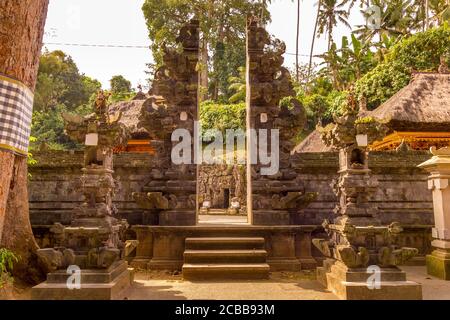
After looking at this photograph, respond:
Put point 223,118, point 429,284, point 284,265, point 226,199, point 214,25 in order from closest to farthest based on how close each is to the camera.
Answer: point 429,284 < point 284,265 < point 226,199 < point 223,118 < point 214,25

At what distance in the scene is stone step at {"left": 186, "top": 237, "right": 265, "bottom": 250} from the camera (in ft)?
26.0

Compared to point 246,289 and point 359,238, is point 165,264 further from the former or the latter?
point 359,238

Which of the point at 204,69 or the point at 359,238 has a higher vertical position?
the point at 204,69

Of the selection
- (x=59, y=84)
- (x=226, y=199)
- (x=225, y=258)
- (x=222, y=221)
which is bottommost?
(x=225, y=258)

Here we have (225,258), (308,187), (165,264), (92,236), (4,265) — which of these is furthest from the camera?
(308,187)

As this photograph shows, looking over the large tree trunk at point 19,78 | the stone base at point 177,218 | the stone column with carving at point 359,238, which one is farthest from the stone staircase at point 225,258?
the large tree trunk at point 19,78

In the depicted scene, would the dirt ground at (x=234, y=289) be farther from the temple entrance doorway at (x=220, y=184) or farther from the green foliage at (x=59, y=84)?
the green foliage at (x=59, y=84)

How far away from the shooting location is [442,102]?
16.0m

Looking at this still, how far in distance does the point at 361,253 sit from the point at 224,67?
1277 inches

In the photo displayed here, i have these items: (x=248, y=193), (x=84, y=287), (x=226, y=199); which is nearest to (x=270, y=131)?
(x=248, y=193)

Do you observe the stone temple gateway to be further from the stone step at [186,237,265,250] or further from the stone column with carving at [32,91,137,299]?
the stone column with carving at [32,91,137,299]

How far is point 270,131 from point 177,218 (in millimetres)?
3311

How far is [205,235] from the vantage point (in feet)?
27.2
